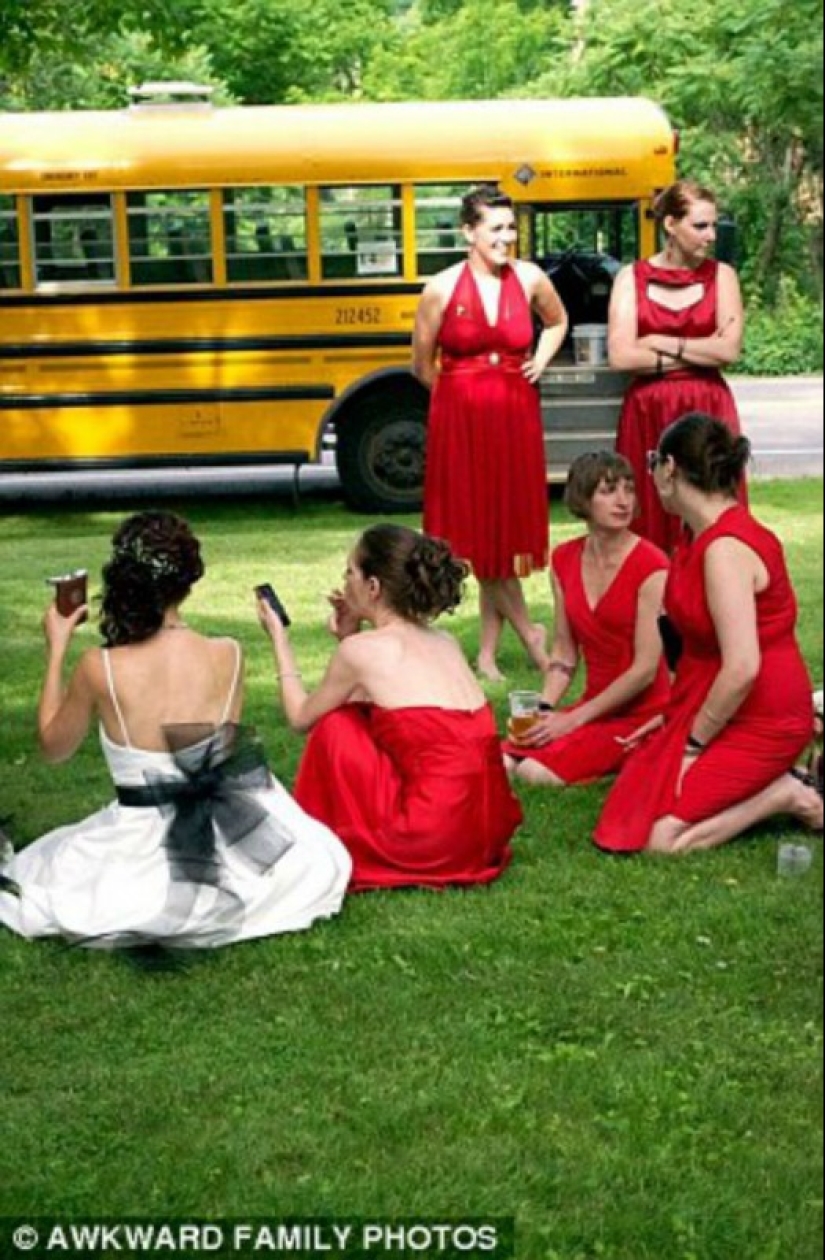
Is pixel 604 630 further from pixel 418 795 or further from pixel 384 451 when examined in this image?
pixel 384 451

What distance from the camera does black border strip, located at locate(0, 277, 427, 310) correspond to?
11.9 metres

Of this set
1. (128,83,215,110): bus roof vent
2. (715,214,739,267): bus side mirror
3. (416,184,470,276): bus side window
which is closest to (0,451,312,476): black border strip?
(416,184,470,276): bus side window

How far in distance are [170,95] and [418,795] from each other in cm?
893

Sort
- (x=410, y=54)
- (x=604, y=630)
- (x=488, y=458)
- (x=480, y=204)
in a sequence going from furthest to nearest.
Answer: (x=410, y=54), (x=488, y=458), (x=480, y=204), (x=604, y=630)

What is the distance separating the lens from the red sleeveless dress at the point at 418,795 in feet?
15.8

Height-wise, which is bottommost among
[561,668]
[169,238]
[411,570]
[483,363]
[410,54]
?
[561,668]

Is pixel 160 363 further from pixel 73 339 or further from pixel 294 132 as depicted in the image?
pixel 294 132

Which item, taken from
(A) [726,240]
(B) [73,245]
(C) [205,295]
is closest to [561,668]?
(A) [726,240]

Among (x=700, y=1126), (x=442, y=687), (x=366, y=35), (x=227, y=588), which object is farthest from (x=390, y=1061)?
(x=366, y=35)

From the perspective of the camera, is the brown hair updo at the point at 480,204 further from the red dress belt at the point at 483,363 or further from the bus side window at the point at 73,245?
the bus side window at the point at 73,245

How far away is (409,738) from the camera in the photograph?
4.81 m

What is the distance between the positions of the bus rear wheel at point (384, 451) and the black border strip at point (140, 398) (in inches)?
15.1

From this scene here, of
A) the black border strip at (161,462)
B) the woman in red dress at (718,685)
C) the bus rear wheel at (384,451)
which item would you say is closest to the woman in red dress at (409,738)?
the woman in red dress at (718,685)

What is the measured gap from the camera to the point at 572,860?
5062 millimetres
